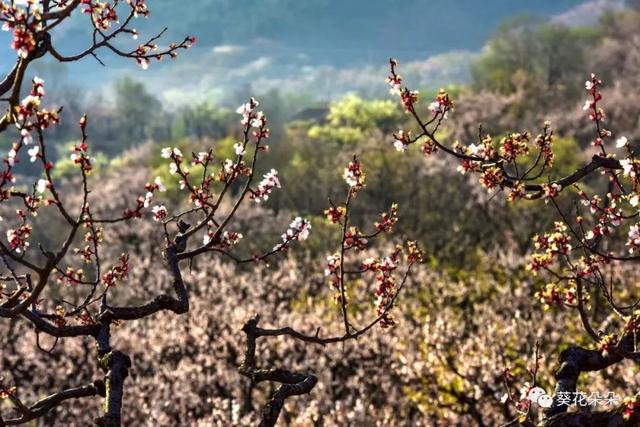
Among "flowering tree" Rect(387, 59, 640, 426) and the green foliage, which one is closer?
"flowering tree" Rect(387, 59, 640, 426)

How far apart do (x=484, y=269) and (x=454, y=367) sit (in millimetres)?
12028

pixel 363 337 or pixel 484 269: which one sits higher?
pixel 484 269

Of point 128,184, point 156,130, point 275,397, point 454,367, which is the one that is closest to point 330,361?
point 454,367

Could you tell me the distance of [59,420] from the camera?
68.0 ft

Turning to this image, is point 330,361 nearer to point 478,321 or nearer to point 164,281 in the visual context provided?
point 478,321

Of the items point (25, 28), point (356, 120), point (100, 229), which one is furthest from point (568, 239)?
point (356, 120)

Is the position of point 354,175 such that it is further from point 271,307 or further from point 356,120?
point 356,120

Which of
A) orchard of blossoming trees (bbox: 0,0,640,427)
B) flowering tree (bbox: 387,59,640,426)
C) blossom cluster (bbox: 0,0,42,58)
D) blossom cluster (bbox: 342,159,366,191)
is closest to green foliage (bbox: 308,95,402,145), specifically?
orchard of blossoming trees (bbox: 0,0,640,427)

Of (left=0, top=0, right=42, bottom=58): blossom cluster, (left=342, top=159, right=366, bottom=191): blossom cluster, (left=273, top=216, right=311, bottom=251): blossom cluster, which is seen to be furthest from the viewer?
(left=273, top=216, right=311, bottom=251): blossom cluster

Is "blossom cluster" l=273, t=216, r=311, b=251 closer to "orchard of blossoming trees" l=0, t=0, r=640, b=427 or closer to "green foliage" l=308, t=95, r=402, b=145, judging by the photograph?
"orchard of blossoming trees" l=0, t=0, r=640, b=427

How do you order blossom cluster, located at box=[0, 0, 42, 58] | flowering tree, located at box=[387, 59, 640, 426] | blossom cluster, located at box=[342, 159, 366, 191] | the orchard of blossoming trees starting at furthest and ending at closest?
blossom cluster, located at box=[342, 159, 366, 191] < the orchard of blossoming trees < flowering tree, located at box=[387, 59, 640, 426] < blossom cluster, located at box=[0, 0, 42, 58]

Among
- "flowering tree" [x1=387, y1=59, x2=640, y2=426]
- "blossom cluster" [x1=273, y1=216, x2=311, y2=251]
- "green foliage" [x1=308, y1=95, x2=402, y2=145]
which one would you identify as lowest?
"flowering tree" [x1=387, y1=59, x2=640, y2=426]

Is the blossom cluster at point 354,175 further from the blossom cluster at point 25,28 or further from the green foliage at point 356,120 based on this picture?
the green foliage at point 356,120

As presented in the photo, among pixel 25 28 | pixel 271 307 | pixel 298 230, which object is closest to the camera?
pixel 25 28
